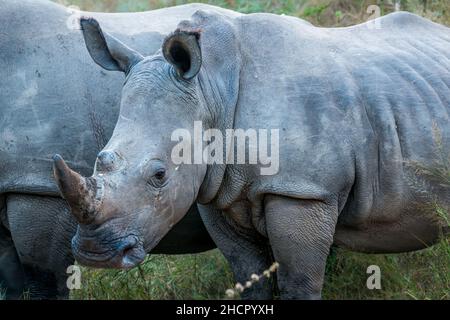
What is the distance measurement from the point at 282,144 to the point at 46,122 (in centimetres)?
140

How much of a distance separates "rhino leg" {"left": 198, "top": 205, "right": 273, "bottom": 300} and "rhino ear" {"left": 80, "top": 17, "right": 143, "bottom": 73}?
979mm

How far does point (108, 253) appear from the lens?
195 inches

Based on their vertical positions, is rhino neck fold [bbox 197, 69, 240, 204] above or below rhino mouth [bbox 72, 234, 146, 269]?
above

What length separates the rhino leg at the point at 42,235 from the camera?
595cm

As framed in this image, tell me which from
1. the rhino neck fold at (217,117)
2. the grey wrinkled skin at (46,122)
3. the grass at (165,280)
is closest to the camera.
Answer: the rhino neck fold at (217,117)

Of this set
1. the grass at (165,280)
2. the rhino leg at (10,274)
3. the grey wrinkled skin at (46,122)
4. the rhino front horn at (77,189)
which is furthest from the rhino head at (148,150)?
the rhino leg at (10,274)

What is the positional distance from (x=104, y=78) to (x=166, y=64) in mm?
853

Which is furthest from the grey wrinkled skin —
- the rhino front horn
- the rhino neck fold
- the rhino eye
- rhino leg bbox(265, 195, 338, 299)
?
the rhino front horn

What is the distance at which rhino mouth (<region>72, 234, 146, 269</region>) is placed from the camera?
16.2ft

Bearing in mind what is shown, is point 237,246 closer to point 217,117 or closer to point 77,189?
point 217,117

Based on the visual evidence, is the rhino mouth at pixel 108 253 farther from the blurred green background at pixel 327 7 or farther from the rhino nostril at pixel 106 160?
the blurred green background at pixel 327 7

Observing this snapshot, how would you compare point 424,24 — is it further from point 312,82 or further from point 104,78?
point 104,78

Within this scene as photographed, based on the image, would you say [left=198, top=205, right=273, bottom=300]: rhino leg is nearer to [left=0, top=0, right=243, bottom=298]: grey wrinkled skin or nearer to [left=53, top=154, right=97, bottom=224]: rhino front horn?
[left=0, top=0, right=243, bottom=298]: grey wrinkled skin

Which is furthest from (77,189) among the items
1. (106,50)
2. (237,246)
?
(237,246)
